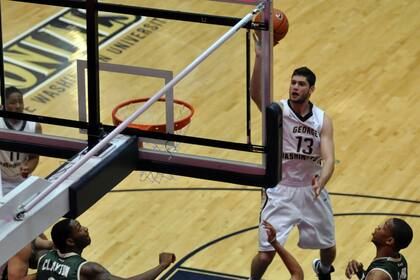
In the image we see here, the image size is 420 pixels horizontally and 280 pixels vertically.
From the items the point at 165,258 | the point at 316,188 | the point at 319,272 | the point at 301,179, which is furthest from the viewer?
the point at 319,272

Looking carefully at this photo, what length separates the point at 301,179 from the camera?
9164 millimetres

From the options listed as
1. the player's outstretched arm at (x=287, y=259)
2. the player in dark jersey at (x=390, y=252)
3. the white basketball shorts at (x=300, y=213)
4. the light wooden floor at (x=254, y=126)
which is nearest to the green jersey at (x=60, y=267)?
the light wooden floor at (x=254, y=126)

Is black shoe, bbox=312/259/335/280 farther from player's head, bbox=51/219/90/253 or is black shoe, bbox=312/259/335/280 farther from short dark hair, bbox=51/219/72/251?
short dark hair, bbox=51/219/72/251

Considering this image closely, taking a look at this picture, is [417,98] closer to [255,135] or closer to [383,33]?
[383,33]

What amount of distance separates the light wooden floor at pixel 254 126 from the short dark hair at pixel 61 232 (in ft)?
1.88

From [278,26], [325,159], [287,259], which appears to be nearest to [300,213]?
[325,159]

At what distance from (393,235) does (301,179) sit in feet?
5.17

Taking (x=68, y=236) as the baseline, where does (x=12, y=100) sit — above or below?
above

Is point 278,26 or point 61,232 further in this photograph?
point 278,26

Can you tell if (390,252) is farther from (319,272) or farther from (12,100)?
(12,100)

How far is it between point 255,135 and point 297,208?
172 cm

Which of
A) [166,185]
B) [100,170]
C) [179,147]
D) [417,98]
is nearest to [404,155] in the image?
[417,98]

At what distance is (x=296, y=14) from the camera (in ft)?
47.6

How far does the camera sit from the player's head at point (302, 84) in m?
8.98
